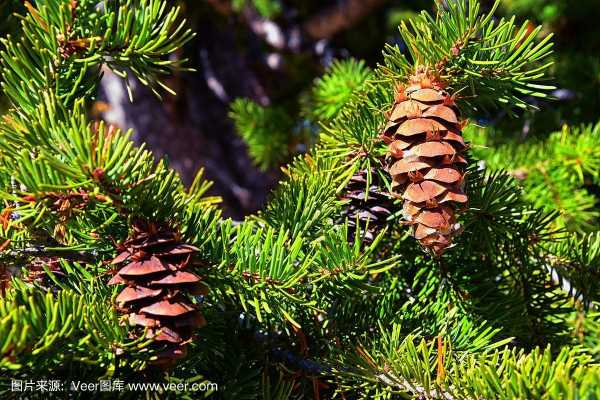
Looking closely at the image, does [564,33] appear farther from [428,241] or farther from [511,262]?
[428,241]

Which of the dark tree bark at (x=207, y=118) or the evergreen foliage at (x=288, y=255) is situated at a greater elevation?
the dark tree bark at (x=207, y=118)

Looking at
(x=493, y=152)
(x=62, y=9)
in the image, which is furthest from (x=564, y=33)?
(x=62, y=9)

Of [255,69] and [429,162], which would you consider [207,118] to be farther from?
[429,162]

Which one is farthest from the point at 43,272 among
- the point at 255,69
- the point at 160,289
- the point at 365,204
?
the point at 255,69

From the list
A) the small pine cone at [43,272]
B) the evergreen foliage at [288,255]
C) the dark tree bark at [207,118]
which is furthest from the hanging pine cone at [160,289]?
the dark tree bark at [207,118]

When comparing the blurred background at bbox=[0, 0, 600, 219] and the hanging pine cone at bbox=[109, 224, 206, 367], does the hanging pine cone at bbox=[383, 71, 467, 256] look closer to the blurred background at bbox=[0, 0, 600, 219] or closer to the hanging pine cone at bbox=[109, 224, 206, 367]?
the hanging pine cone at bbox=[109, 224, 206, 367]

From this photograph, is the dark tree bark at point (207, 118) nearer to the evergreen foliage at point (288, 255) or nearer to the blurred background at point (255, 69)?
the blurred background at point (255, 69)

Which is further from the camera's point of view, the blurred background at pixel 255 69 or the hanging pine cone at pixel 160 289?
the blurred background at pixel 255 69
